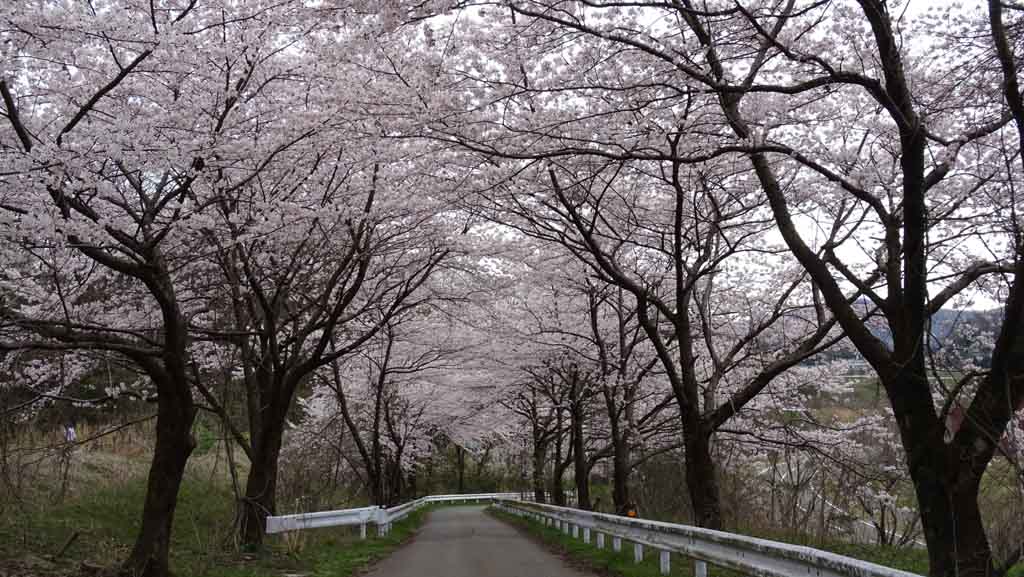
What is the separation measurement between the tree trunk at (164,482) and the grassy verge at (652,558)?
5.30m

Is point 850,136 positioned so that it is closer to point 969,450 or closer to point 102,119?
point 969,450

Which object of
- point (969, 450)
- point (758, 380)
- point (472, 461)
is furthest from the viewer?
point (472, 461)

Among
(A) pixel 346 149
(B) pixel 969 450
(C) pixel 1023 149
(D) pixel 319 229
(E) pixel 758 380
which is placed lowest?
(B) pixel 969 450

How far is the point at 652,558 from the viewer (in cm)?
1064

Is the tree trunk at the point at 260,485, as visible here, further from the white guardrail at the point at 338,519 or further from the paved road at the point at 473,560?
the paved road at the point at 473,560

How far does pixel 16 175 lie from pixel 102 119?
209cm

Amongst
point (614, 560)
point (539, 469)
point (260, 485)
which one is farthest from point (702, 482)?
point (539, 469)

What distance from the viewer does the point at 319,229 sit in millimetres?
12383

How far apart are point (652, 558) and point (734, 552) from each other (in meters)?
4.00

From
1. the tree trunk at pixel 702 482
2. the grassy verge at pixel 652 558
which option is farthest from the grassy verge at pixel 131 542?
the tree trunk at pixel 702 482

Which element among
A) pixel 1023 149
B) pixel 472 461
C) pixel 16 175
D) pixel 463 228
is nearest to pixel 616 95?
pixel 1023 149

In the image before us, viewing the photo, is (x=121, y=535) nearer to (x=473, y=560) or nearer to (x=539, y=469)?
(x=473, y=560)

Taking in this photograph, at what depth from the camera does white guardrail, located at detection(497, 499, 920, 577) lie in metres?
4.93

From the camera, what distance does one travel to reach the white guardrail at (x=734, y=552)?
4934 mm
